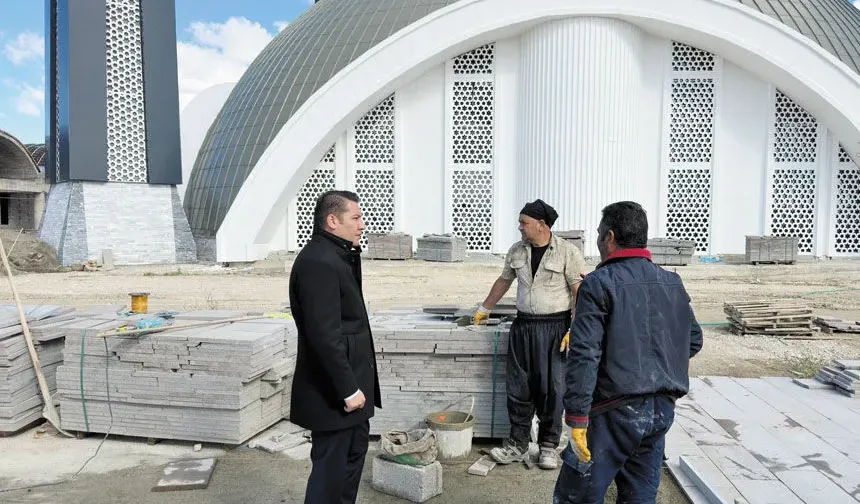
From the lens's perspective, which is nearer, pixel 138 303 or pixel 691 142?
pixel 138 303

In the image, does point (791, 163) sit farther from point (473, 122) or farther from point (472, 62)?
point (472, 62)

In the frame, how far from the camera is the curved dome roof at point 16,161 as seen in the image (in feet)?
94.1

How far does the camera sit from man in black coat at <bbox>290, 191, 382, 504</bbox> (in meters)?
2.62

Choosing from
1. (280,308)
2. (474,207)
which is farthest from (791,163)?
(280,308)

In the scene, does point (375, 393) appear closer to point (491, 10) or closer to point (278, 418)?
point (278, 418)

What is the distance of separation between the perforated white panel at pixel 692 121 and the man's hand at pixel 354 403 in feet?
53.6

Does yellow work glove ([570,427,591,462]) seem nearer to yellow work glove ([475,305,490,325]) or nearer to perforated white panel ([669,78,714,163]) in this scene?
yellow work glove ([475,305,490,325])

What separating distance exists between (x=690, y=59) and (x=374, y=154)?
9.39 metres

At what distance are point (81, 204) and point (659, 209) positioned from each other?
1532 cm

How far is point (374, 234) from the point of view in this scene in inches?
648

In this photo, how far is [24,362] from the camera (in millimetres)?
4477

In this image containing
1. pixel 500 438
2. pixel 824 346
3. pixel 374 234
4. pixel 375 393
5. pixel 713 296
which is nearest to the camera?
pixel 375 393

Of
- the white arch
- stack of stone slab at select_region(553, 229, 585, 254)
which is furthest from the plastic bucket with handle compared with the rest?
the white arch

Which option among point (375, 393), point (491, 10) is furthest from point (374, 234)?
point (375, 393)
